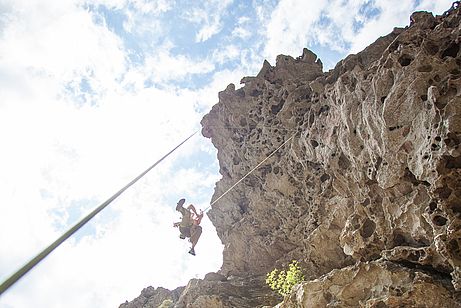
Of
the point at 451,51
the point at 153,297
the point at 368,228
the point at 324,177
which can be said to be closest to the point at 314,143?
the point at 324,177

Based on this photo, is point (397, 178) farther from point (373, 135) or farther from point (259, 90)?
point (259, 90)

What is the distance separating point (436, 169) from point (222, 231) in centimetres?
1299

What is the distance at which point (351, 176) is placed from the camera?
37.0 ft

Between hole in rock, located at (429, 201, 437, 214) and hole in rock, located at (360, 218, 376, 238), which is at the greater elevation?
hole in rock, located at (360, 218, 376, 238)

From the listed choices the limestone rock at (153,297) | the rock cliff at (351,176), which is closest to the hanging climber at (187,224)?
the rock cliff at (351,176)

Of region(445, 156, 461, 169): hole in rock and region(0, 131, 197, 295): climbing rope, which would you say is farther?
region(445, 156, 461, 169): hole in rock

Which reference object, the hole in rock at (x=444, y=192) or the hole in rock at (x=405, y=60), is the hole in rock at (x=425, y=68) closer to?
the hole in rock at (x=405, y=60)

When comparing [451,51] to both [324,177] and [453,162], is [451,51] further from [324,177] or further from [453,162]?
[324,177]

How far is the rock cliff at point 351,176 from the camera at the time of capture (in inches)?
301

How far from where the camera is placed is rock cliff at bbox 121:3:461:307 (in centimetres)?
764

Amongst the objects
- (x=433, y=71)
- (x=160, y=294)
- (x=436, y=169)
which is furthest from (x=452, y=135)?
(x=160, y=294)

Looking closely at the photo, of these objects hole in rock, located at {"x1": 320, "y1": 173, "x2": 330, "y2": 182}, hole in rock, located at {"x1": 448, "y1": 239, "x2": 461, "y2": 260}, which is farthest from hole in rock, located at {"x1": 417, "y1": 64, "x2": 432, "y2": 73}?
hole in rock, located at {"x1": 320, "y1": 173, "x2": 330, "y2": 182}

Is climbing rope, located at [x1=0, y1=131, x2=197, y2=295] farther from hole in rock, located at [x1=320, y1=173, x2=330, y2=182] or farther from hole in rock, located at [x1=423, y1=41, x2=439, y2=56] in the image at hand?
hole in rock, located at [x1=320, y1=173, x2=330, y2=182]

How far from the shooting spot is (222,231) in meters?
18.8
